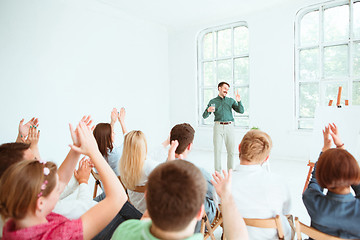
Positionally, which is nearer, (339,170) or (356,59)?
(339,170)

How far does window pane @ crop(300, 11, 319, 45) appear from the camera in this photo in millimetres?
4766

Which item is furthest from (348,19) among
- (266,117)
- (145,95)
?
(145,95)

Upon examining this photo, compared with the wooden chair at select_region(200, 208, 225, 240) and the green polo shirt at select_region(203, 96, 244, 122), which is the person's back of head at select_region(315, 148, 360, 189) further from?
the green polo shirt at select_region(203, 96, 244, 122)

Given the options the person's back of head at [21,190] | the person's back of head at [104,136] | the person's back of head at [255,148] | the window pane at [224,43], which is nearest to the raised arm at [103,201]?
the person's back of head at [21,190]

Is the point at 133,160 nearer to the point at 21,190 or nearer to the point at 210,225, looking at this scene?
the point at 210,225

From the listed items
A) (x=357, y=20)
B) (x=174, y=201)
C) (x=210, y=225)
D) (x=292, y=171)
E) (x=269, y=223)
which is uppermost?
(x=357, y=20)

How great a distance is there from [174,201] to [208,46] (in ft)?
19.9

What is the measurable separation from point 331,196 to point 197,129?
5.27m

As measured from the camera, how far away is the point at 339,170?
1125mm

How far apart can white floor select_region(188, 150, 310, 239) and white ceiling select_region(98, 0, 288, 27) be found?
330cm

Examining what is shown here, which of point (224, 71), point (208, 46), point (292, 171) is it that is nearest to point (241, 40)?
point (224, 71)

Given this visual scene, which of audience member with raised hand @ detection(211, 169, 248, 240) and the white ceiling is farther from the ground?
the white ceiling

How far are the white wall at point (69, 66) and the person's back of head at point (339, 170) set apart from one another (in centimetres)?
414

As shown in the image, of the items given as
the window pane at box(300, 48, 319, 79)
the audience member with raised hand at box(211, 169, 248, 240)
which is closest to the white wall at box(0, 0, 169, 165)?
the window pane at box(300, 48, 319, 79)
